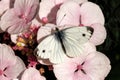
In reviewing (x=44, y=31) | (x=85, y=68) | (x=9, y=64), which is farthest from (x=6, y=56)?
(x=85, y=68)

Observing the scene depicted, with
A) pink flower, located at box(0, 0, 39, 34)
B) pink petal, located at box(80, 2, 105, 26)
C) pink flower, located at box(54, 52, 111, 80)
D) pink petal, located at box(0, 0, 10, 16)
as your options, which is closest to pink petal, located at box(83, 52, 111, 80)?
pink flower, located at box(54, 52, 111, 80)

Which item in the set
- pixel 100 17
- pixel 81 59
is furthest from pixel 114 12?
pixel 81 59

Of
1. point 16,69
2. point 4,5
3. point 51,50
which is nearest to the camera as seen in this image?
point 51,50

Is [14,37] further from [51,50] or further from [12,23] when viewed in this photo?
[51,50]

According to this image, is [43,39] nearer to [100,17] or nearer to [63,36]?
[63,36]

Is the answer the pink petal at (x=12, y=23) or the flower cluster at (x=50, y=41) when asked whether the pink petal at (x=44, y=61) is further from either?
the pink petal at (x=12, y=23)

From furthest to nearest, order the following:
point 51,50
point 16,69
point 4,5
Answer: point 4,5
point 16,69
point 51,50

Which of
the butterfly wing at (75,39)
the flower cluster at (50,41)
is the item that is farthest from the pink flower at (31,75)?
the butterfly wing at (75,39)

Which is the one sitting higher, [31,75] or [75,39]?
[75,39]
